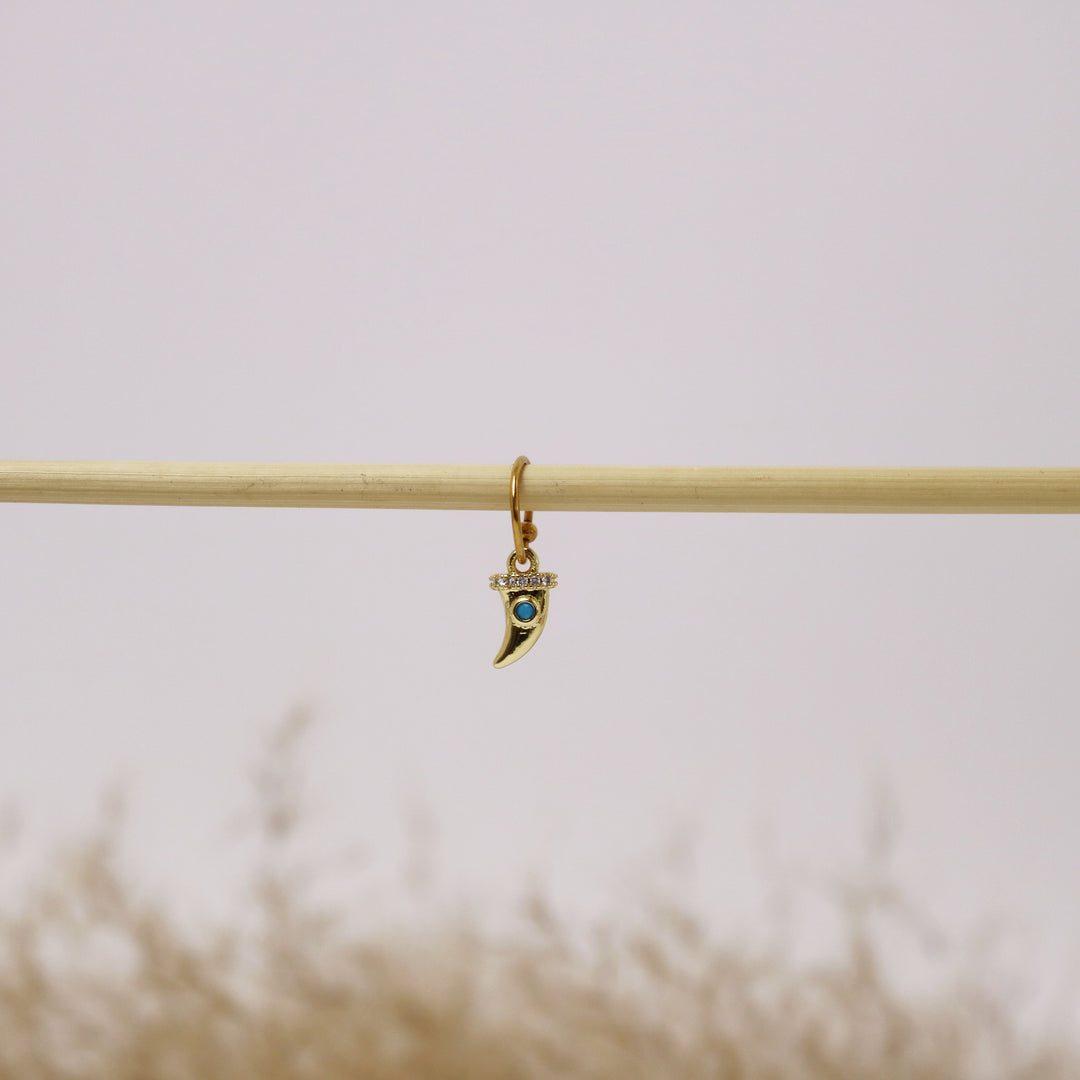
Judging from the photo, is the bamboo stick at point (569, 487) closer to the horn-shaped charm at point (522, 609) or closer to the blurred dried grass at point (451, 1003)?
the horn-shaped charm at point (522, 609)

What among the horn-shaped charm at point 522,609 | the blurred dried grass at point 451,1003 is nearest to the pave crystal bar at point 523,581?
the horn-shaped charm at point 522,609

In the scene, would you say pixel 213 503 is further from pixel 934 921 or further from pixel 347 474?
pixel 934 921

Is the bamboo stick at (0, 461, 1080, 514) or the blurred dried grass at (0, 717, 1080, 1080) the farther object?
the blurred dried grass at (0, 717, 1080, 1080)

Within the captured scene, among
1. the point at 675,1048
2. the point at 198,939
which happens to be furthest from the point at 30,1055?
the point at 675,1048

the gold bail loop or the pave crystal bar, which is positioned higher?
the gold bail loop

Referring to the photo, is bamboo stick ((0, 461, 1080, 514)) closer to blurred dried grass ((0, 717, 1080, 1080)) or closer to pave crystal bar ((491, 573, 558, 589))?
pave crystal bar ((491, 573, 558, 589))

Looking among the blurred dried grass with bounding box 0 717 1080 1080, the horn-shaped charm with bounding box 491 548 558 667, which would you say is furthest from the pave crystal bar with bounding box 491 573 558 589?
the blurred dried grass with bounding box 0 717 1080 1080

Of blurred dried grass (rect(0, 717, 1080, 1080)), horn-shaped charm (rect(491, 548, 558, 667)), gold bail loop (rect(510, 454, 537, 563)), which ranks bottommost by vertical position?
blurred dried grass (rect(0, 717, 1080, 1080))
